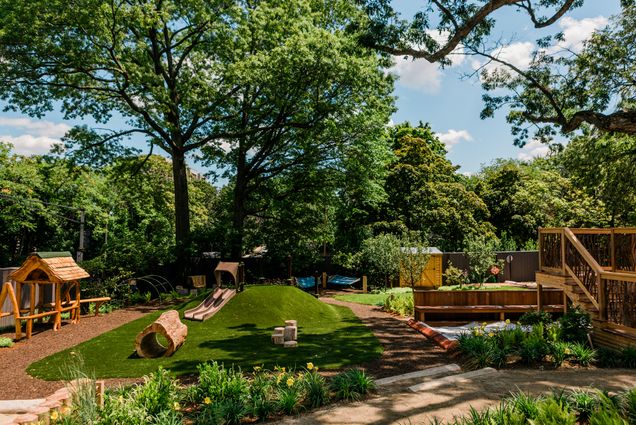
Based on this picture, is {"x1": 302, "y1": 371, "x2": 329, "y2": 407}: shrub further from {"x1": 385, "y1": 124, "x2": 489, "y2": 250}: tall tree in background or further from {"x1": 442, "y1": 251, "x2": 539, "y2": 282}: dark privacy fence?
{"x1": 442, "y1": 251, "x2": 539, "y2": 282}: dark privacy fence

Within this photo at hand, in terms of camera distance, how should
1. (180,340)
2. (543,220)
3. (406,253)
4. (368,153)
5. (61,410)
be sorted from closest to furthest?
(61,410), (180,340), (406,253), (368,153), (543,220)

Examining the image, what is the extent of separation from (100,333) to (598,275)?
11.9 meters

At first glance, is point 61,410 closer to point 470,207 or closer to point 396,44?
point 396,44

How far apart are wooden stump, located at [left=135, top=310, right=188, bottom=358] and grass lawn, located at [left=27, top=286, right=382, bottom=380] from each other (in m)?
0.20

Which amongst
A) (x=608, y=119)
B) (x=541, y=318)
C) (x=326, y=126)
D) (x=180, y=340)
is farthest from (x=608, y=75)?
(x=180, y=340)

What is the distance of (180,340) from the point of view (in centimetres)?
904

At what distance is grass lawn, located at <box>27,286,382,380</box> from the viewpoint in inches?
310

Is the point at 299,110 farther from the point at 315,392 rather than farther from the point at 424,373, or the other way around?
the point at 315,392

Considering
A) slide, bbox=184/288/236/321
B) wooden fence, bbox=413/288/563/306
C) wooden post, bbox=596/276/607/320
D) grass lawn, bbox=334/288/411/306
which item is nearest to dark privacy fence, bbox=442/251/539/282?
grass lawn, bbox=334/288/411/306

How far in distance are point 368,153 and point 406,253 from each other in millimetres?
6130

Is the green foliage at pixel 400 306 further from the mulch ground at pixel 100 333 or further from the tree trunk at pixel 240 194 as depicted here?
the tree trunk at pixel 240 194

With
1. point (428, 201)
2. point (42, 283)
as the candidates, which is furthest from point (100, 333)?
point (428, 201)

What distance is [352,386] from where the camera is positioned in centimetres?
579

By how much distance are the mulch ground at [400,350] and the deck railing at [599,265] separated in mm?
3311
